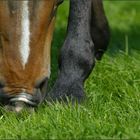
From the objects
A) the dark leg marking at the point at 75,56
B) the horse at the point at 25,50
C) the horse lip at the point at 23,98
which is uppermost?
the horse at the point at 25,50

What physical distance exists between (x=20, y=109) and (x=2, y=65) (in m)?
0.25

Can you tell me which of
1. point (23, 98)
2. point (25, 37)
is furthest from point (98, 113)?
Answer: point (25, 37)

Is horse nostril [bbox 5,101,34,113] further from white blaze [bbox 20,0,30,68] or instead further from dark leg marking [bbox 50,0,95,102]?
dark leg marking [bbox 50,0,95,102]

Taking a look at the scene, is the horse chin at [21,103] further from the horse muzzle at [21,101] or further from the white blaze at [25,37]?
the white blaze at [25,37]

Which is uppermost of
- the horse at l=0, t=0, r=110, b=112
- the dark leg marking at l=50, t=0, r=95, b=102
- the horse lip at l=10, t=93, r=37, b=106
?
the horse at l=0, t=0, r=110, b=112

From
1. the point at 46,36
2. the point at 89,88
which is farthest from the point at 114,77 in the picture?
the point at 46,36

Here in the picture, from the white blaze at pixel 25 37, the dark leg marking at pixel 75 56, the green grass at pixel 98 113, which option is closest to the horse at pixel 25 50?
the white blaze at pixel 25 37

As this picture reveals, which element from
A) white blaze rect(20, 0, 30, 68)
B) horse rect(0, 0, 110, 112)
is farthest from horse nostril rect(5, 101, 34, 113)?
white blaze rect(20, 0, 30, 68)

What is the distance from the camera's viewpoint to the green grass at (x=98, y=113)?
3.36 meters

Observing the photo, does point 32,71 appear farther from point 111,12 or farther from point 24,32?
point 111,12

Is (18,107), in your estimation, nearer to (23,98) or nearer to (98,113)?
(23,98)

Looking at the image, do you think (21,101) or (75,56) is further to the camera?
(75,56)

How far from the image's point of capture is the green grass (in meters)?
3.36

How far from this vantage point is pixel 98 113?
376cm
